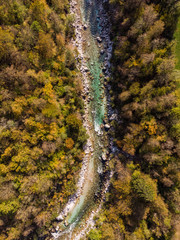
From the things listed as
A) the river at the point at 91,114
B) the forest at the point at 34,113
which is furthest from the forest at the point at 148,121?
the forest at the point at 34,113

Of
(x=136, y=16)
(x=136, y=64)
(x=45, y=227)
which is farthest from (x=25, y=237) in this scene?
(x=136, y=16)

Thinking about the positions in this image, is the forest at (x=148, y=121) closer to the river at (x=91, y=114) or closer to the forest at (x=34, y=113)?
the river at (x=91, y=114)

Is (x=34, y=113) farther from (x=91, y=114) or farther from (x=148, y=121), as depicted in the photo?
(x=148, y=121)

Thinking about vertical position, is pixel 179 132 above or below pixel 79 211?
above

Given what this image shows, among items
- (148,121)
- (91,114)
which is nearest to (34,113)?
(91,114)

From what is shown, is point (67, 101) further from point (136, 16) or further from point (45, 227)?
point (45, 227)

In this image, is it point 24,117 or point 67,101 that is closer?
point 24,117
